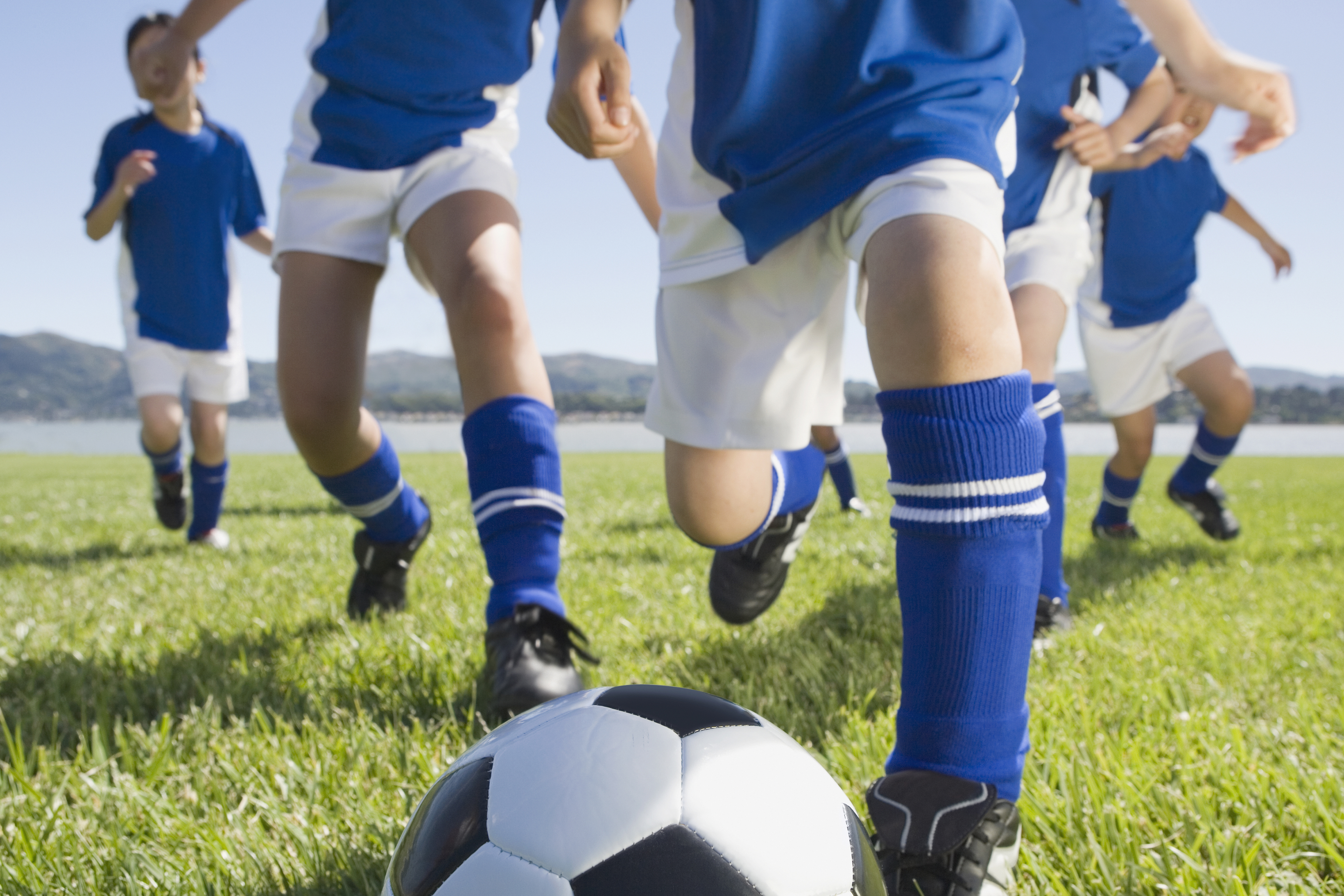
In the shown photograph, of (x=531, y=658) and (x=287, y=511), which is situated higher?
(x=531, y=658)

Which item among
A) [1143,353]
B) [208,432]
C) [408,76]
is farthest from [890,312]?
[208,432]

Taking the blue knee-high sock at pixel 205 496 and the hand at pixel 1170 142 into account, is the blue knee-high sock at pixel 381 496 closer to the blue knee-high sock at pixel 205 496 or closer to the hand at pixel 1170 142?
the blue knee-high sock at pixel 205 496

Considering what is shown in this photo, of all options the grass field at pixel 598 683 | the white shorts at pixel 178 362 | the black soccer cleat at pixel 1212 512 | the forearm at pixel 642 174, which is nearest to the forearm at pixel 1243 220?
the black soccer cleat at pixel 1212 512

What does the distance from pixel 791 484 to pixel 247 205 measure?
13.5 ft

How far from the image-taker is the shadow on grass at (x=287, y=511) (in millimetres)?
6523

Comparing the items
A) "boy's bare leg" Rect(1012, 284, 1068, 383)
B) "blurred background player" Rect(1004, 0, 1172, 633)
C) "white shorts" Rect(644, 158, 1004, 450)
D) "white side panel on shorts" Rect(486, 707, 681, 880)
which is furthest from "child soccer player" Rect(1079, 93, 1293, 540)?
"white side panel on shorts" Rect(486, 707, 681, 880)

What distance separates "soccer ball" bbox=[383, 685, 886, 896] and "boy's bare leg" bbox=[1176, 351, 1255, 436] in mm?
4296

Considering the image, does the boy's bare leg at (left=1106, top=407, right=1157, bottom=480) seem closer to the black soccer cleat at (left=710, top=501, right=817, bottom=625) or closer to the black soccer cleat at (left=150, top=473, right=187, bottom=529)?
the black soccer cleat at (left=710, top=501, right=817, bottom=625)

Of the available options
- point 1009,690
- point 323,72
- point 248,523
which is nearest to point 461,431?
point 323,72

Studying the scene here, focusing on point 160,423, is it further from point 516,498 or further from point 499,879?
point 499,879

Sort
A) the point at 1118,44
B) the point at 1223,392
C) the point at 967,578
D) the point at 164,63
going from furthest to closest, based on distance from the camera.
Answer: the point at 1223,392 → the point at 1118,44 → the point at 164,63 → the point at 967,578

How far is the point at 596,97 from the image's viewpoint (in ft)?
4.74

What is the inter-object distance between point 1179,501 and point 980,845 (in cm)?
417

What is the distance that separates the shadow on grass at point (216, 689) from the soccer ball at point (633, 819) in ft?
2.74
